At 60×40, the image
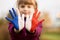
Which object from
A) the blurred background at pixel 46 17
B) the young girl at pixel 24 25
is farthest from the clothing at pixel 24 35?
the blurred background at pixel 46 17

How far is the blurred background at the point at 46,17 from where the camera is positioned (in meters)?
0.75

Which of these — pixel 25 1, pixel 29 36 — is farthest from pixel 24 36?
pixel 25 1

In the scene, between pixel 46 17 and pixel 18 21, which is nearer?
pixel 18 21

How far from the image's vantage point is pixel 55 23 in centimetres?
76

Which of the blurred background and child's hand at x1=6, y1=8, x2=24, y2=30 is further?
the blurred background

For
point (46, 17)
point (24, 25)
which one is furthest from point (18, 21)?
point (46, 17)

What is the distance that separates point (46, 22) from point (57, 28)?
2.6 inches

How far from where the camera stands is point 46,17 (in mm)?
759

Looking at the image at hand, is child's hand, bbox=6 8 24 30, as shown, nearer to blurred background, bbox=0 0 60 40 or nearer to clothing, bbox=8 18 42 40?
clothing, bbox=8 18 42 40

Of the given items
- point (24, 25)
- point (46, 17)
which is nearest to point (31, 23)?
point (24, 25)

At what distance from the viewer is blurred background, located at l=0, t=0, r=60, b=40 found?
753 mm

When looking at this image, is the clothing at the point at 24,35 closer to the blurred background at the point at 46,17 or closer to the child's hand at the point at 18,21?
the child's hand at the point at 18,21

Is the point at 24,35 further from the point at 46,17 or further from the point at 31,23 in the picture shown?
the point at 46,17

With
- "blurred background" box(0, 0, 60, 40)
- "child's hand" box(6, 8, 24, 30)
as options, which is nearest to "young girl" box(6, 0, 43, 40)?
"child's hand" box(6, 8, 24, 30)
